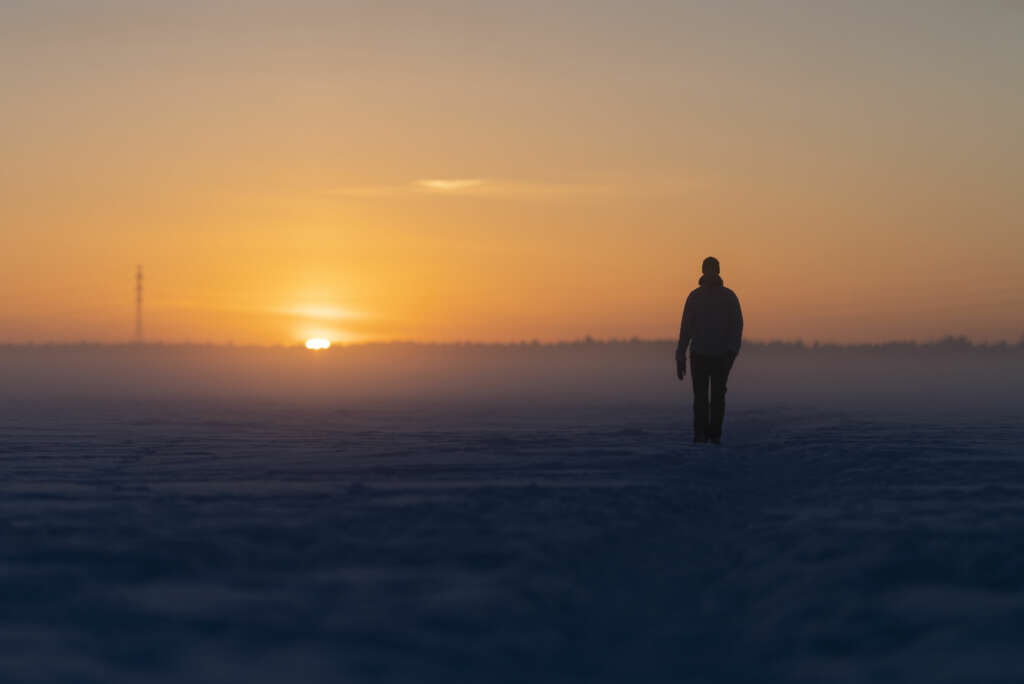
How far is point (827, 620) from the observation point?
4699mm

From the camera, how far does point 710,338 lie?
Result: 11.7 metres

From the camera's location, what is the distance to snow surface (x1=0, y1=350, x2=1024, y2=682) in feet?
14.0

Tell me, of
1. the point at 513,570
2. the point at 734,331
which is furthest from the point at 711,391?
the point at 513,570

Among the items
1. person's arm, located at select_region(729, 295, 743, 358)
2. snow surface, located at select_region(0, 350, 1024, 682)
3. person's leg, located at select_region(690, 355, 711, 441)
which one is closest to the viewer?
snow surface, located at select_region(0, 350, 1024, 682)

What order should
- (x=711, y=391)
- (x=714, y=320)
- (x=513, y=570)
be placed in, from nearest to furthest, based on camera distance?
1. (x=513, y=570)
2. (x=714, y=320)
3. (x=711, y=391)

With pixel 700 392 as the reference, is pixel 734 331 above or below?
above

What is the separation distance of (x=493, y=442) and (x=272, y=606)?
24.4 feet

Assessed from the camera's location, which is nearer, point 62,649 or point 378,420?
point 62,649

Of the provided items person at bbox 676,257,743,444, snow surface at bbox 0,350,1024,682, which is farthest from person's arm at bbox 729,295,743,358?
snow surface at bbox 0,350,1024,682

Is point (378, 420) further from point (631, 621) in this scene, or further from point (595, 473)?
point (631, 621)

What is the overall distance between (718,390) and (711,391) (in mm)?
95

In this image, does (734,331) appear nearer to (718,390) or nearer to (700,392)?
(718,390)

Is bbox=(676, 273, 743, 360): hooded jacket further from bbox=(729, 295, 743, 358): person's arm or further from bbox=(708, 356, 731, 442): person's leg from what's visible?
bbox=(708, 356, 731, 442): person's leg

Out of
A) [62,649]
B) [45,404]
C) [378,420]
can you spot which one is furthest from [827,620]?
[45,404]
